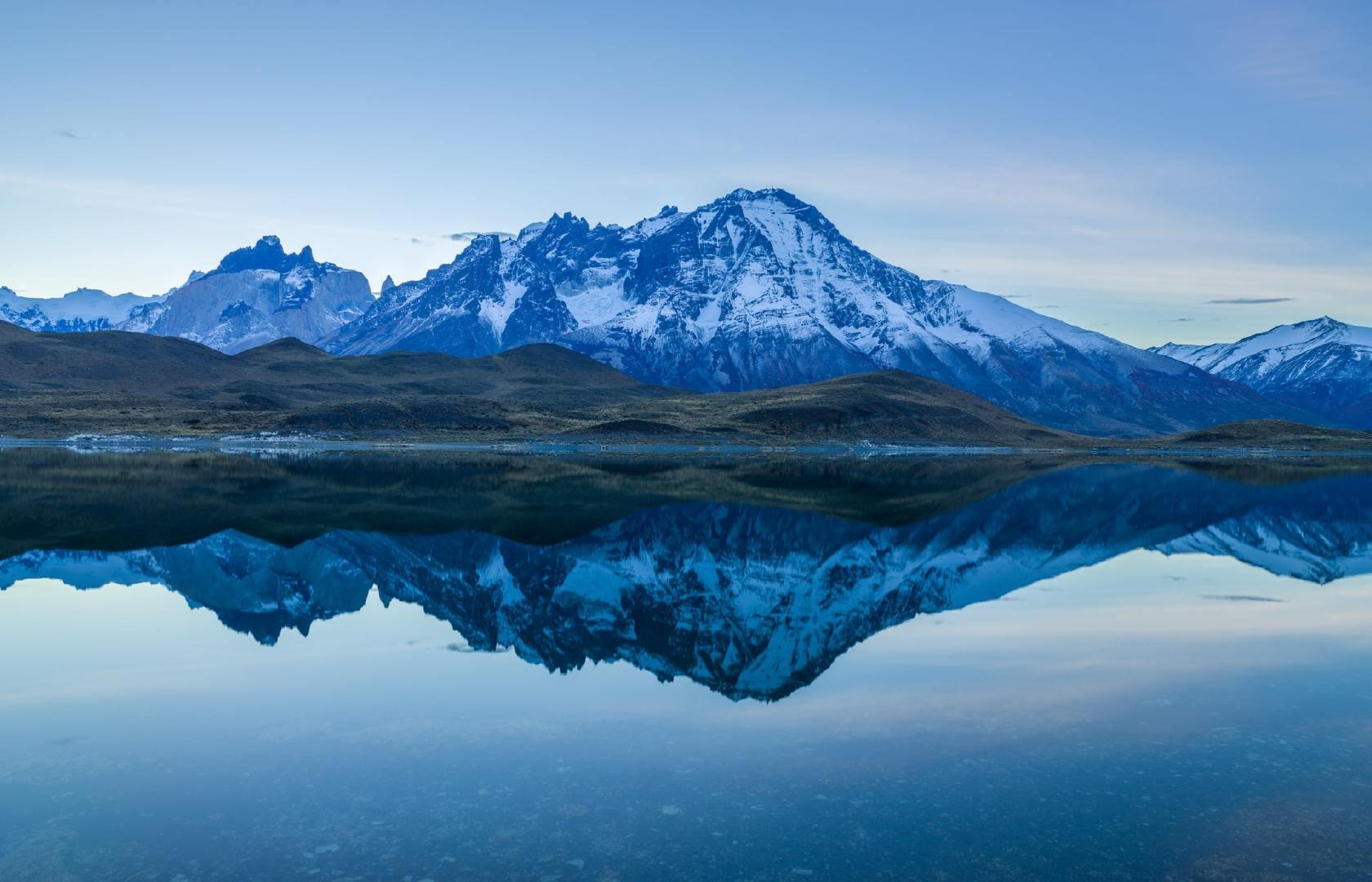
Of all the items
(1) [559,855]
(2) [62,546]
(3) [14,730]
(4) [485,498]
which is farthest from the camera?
(4) [485,498]

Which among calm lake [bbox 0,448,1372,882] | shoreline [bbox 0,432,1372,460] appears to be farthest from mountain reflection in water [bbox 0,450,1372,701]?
shoreline [bbox 0,432,1372,460]

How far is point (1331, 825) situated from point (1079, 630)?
1787cm

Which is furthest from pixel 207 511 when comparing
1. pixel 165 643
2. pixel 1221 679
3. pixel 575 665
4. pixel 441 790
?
pixel 1221 679

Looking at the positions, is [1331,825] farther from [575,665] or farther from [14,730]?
[14,730]

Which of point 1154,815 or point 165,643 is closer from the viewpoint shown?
point 1154,815

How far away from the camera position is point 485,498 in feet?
259

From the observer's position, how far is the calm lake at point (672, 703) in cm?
1717

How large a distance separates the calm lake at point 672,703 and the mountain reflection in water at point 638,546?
1.12 feet

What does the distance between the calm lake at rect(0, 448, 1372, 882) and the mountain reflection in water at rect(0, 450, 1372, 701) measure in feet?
1.12

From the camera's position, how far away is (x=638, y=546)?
180ft

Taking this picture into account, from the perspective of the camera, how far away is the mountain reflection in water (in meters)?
35.9

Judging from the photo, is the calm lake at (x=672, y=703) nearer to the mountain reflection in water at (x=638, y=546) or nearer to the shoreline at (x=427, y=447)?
the mountain reflection in water at (x=638, y=546)

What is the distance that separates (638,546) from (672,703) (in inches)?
1133

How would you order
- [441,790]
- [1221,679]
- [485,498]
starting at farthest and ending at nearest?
1. [485,498]
2. [1221,679]
3. [441,790]
